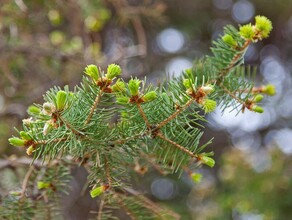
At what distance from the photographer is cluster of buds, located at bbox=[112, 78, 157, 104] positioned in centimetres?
70

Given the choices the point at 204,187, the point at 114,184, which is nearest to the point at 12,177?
the point at 114,184

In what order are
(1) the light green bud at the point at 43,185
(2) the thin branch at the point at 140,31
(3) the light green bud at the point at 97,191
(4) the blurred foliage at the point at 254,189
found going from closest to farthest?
1. (3) the light green bud at the point at 97,191
2. (1) the light green bud at the point at 43,185
3. (2) the thin branch at the point at 140,31
4. (4) the blurred foliage at the point at 254,189

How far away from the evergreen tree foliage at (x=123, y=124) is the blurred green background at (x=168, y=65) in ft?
0.50

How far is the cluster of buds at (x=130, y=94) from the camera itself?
2.28 ft

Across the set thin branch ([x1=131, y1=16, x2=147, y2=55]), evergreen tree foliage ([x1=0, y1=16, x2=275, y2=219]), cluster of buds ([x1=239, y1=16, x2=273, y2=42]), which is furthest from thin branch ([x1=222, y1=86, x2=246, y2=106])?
thin branch ([x1=131, y1=16, x2=147, y2=55])

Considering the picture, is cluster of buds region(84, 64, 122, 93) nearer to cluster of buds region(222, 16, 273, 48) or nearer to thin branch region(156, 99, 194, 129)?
thin branch region(156, 99, 194, 129)

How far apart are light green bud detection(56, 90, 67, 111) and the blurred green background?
1.45ft

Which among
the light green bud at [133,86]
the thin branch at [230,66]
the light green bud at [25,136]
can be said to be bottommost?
the light green bud at [25,136]

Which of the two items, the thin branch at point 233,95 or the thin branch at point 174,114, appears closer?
the thin branch at point 174,114

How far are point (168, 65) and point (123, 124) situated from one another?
2.58 metres

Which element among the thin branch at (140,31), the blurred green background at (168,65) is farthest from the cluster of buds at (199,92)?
the thin branch at (140,31)

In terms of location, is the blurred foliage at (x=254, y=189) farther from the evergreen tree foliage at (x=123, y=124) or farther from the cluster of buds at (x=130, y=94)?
the cluster of buds at (x=130, y=94)

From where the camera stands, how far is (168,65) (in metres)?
3.32

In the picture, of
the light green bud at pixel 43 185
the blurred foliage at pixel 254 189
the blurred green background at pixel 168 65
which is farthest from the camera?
the blurred foliage at pixel 254 189
